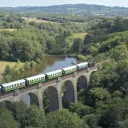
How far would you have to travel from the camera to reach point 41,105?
160ft

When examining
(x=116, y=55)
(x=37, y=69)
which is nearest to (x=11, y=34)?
(x=37, y=69)

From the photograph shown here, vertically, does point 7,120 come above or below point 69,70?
below

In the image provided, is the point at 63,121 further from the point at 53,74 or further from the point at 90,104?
the point at 53,74

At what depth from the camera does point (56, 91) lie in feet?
168

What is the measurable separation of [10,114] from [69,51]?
80.4 meters

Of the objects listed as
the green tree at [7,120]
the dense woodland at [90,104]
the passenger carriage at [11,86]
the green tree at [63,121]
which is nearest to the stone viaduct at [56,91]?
the passenger carriage at [11,86]

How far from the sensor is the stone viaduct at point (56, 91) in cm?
4566

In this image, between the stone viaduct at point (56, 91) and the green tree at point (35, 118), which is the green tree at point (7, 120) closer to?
the green tree at point (35, 118)

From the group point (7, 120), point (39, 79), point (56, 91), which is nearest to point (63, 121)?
point (7, 120)

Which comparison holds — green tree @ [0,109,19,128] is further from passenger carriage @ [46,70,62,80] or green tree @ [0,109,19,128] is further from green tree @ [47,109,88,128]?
passenger carriage @ [46,70,62,80]

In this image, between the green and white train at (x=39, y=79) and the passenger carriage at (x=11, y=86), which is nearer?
the passenger carriage at (x=11, y=86)

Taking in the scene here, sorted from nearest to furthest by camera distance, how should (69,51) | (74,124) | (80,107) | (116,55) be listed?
(74,124)
(80,107)
(116,55)
(69,51)

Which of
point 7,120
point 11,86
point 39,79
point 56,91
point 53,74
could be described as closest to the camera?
point 7,120

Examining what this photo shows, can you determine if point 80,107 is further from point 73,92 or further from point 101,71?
point 101,71
